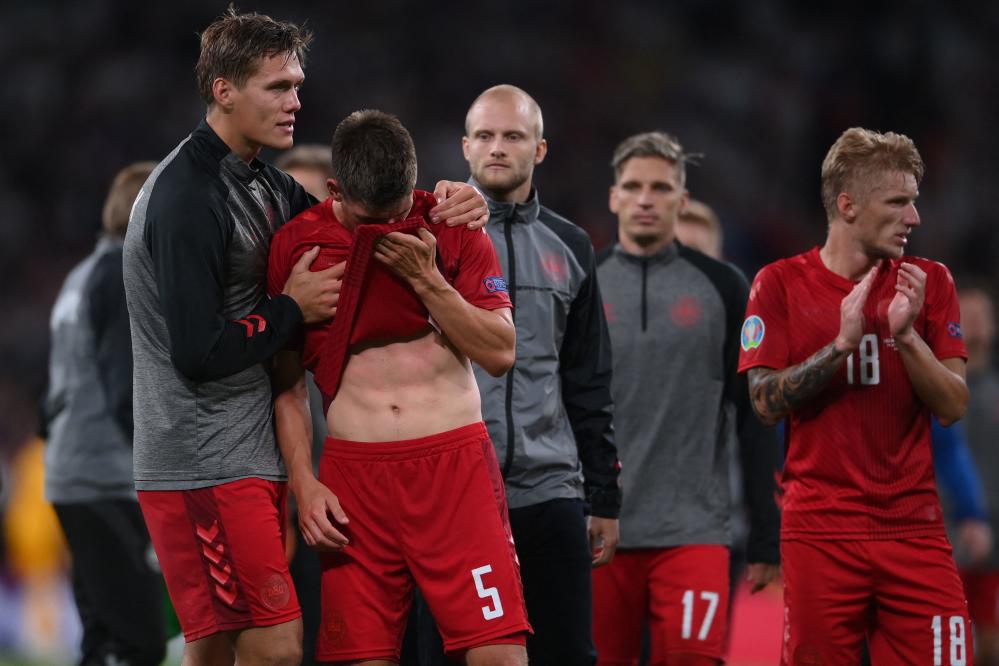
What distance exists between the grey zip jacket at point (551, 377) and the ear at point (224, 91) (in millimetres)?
1173

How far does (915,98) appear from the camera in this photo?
13.9 metres

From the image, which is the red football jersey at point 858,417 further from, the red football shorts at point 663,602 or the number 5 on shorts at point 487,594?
the number 5 on shorts at point 487,594

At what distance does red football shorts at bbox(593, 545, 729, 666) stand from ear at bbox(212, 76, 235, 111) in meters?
2.49

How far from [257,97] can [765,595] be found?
24.7ft

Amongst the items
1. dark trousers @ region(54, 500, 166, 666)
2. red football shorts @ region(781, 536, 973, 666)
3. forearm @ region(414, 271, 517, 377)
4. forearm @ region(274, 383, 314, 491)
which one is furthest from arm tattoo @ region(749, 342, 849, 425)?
dark trousers @ region(54, 500, 166, 666)

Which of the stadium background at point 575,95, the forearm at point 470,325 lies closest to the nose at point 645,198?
the forearm at point 470,325

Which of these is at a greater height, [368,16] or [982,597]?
[368,16]

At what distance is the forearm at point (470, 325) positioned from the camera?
3.91 meters

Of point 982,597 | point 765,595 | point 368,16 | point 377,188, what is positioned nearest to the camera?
point 377,188

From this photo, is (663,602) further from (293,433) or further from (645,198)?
(293,433)

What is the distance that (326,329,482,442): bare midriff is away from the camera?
400 centimetres

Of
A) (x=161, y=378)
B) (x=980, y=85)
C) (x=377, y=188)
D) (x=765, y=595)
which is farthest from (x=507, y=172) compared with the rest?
(x=980, y=85)

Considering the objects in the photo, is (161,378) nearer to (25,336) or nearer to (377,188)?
(377,188)

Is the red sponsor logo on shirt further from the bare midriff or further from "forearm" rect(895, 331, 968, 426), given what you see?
the bare midriff
